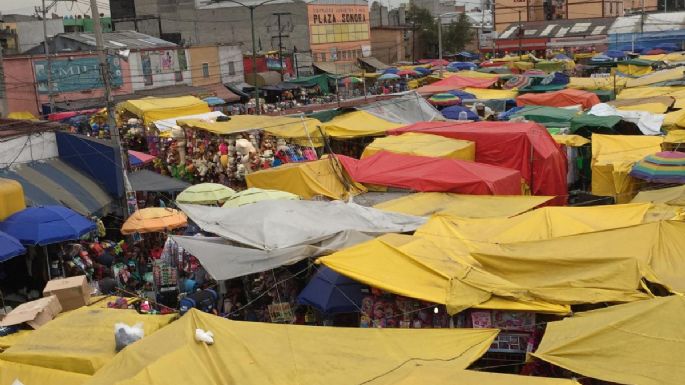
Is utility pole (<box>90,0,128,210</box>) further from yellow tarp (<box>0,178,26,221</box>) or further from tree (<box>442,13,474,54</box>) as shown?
tree (<box>442,13,474,54</box>)

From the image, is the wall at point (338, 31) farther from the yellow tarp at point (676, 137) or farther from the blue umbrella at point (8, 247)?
the blue umbrella at point (8, 247)

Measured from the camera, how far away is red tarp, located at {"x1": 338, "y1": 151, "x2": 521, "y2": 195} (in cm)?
1455

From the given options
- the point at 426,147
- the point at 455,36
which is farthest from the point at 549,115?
the point at 455,36

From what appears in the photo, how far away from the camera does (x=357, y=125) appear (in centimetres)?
2089

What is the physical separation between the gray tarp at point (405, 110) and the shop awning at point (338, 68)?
92.5 ft

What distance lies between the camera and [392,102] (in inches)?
938

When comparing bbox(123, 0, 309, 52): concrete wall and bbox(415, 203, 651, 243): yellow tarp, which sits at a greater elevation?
bbox(123, 0, 309, 52): concrete wall

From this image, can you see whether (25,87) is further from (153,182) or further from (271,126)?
(271,126)

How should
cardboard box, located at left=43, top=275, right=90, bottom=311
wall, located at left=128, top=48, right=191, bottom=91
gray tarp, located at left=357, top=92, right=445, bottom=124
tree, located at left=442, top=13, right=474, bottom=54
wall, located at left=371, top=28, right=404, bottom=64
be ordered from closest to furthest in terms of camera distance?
cardboard box, located at left=43, top=275, right=90, bottom=311 < gray tarp, located at left=357, top=92, right=445, bottom=124 < wall, located at left=128, top=48, right=191, bottom=91 < wall, located at left=371, top=28, right=404, bottom=64 < tree, located at left=442, top=13, right=474, bottom=54

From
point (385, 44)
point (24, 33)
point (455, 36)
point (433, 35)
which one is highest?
point (24, 33)

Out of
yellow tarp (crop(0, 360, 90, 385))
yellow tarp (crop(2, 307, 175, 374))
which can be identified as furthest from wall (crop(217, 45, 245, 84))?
yellow tarp (crop(0, 360, 90, 385))

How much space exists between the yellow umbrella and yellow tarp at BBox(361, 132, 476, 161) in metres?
5.00

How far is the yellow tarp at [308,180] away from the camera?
1517cm

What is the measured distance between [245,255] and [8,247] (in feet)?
14.0
